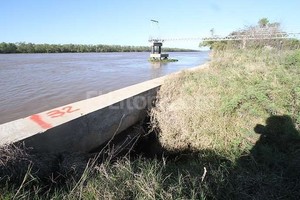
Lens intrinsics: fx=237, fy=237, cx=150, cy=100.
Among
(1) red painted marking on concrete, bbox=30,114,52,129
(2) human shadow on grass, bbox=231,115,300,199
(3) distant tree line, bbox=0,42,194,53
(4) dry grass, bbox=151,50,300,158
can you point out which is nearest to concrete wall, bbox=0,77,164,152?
(1) red painted marking on concrete, bbox=30,114,52,129

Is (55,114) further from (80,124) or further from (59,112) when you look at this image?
(80,124)

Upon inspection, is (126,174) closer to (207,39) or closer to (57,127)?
(57,127)

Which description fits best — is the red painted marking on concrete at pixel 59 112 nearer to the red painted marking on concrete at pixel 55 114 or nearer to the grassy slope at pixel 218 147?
the red painted marking on concrete at pixel 55 114

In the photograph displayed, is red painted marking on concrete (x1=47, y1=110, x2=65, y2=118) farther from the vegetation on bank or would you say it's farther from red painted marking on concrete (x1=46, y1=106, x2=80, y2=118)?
the vegetation on bank

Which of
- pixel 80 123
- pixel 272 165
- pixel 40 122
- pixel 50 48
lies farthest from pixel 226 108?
pixel 50 48

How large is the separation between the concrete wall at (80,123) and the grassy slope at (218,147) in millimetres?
758

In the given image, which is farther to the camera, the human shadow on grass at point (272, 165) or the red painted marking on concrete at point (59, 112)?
the red painted marking on concrete at point (59, 112)

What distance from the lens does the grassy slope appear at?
2.58 m

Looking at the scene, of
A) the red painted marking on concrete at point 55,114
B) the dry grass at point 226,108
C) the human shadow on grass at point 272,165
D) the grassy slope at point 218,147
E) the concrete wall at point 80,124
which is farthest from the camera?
the dry grass at point 226,108

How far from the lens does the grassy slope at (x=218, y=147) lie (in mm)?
2576

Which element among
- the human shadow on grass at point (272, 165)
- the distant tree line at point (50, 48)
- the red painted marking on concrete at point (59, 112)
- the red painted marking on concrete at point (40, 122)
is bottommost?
the distant tree line at point (50, 48)

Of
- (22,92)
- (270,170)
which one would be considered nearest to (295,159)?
(270,170)

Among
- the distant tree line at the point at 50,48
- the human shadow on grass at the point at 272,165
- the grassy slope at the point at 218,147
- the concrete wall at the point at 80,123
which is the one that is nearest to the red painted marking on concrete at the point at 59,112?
the concrete wall at the point at 80,123

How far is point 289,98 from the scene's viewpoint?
5082 millimetres
